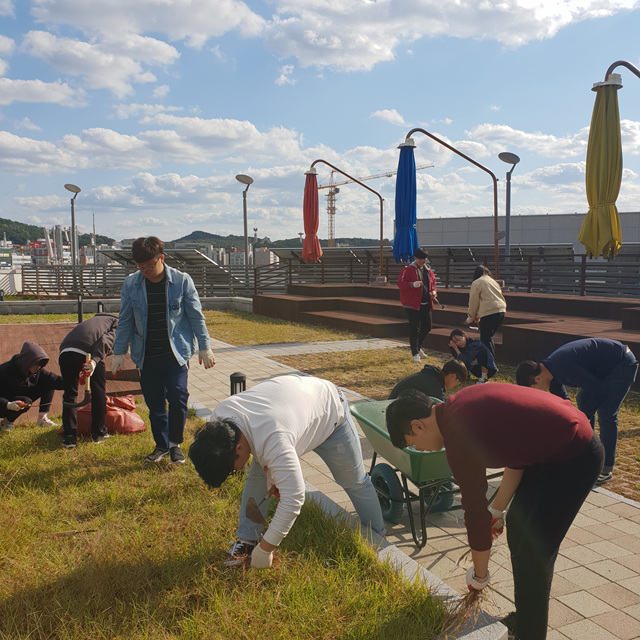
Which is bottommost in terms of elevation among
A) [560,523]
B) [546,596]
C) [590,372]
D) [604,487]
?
[604,487]

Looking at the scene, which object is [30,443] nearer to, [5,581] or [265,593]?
[5,581]

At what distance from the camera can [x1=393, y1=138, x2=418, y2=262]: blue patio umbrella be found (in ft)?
47.0

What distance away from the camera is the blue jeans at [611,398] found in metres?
4.30

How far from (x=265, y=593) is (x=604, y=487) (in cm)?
303

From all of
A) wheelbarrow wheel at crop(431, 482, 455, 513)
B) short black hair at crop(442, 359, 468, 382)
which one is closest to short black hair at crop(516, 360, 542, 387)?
short black hair at crop(442, 359, 468, 382)

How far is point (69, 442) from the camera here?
5.06 m

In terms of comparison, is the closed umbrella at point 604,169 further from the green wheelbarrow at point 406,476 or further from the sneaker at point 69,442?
the sneaker at point 69,442

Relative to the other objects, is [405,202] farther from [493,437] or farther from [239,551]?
[493,437]

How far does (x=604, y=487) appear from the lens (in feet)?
14.6

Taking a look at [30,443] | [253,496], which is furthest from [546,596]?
[30,443]

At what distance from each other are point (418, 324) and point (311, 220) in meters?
9.84

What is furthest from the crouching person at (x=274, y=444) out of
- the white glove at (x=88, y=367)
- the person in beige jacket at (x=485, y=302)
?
the person in beige jacket at (x=485, y=302)

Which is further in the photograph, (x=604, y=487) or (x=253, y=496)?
(x=604, y=487)

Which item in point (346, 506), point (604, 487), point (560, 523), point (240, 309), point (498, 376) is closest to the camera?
point (560, 523)
